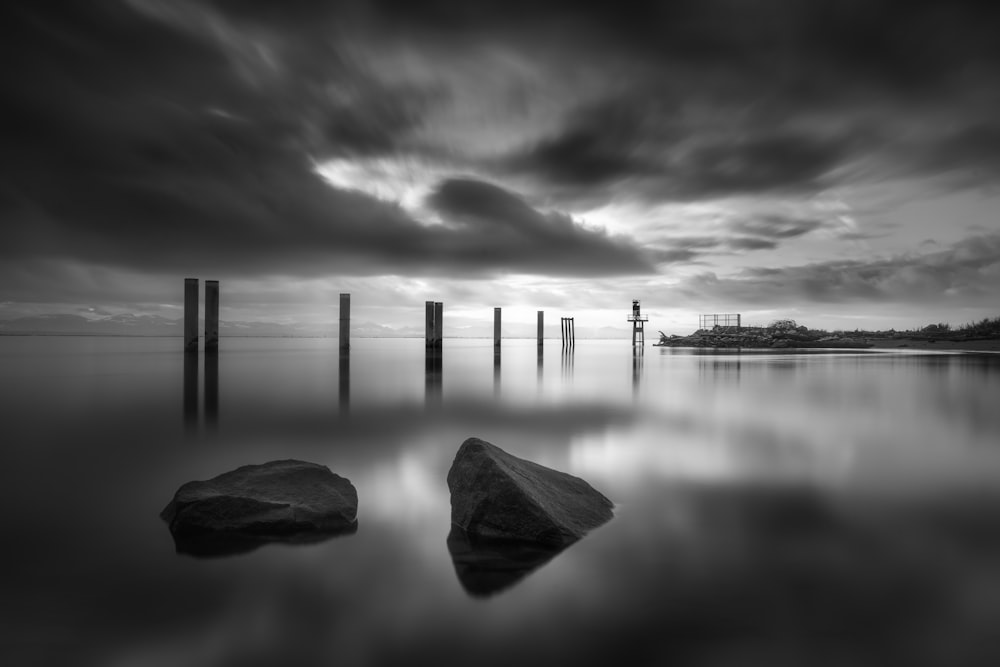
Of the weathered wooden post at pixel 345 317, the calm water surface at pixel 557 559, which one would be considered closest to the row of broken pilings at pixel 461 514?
the calm water surface at pixel 557 559

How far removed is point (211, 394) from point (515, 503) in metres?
15.6

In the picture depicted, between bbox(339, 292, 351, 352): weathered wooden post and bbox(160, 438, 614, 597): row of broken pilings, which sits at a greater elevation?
bbox(339, 292, 351, 352): weathered wooden post

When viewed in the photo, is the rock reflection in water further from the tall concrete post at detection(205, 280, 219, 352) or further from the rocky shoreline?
the rocky shoreline

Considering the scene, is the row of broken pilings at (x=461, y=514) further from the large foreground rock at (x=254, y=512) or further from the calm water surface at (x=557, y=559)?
the calm water surface at (x=557, y=559)

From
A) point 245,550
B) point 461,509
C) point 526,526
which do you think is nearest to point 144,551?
point 245,550

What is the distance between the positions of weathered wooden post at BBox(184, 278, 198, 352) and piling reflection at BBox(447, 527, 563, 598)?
95.0 feet

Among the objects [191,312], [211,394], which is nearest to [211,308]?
[191,312]

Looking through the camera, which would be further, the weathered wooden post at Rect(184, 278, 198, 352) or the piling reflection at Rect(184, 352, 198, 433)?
the weathered wooden post at Rect(184, 278, 198, 352)

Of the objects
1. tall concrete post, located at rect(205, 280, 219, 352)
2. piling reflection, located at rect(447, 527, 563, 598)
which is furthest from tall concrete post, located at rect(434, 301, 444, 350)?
piling reflection, located at rect(447, 527, 563, 598)

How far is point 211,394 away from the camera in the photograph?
16.4 metres

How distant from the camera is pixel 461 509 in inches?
195

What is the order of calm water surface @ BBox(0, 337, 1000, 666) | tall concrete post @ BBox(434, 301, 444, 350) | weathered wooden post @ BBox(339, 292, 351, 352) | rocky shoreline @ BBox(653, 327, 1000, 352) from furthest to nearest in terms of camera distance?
1. rocky shoreline @ BBox(653, 327, 1000, 352)
2. tall concrete post @ BBox(434, 301, 444, 350)
3. weathered wooden post @ BBox(339, 292, 351, 352)
4. calm water surface @ BBox(0, 337, 1000, 666)

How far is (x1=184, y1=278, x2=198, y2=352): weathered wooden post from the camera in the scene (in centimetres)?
2739

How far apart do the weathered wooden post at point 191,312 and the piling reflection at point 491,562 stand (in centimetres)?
2895
